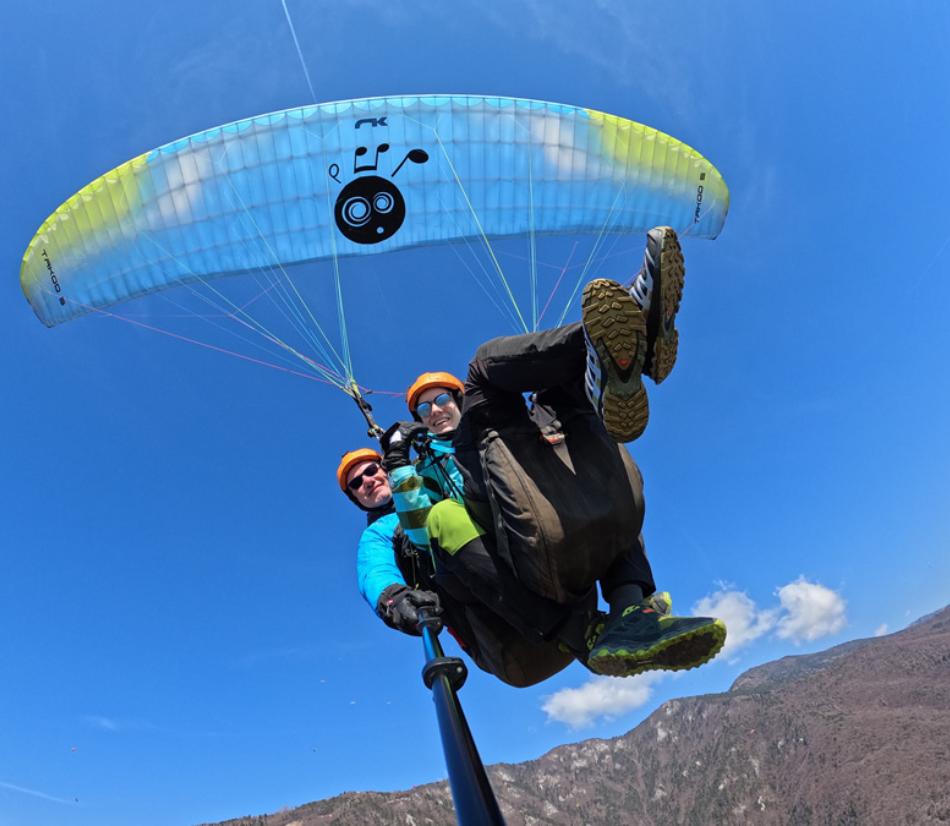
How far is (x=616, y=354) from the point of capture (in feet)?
10.1

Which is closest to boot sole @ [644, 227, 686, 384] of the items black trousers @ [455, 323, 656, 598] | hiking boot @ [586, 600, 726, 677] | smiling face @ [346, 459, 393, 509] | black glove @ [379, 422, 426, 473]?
black trousers @ [455, 323, 656, 598]

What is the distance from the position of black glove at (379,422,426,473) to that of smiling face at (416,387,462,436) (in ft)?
1.62

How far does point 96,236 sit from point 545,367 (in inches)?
308

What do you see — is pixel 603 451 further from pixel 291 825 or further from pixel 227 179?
pixel 291 825

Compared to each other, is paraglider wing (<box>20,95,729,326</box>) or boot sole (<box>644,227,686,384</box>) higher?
paraglider wing (<box>20,95,729,326</box>)

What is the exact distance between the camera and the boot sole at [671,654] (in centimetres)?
312

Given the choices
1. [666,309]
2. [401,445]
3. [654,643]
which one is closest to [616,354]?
[666,309]

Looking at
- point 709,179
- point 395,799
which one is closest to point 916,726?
point 395,799

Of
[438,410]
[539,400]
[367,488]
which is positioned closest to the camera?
[539,400]

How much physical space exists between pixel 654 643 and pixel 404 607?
1.44m

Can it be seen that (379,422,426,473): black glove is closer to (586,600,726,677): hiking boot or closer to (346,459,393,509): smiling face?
(586,600,726,677): hiking boot

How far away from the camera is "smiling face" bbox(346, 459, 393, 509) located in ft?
18.9

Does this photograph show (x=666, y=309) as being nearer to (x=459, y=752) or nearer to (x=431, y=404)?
(x=431, y=404)

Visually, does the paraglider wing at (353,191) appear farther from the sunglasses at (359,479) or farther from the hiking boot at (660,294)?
the hiking boot at (660,294)
